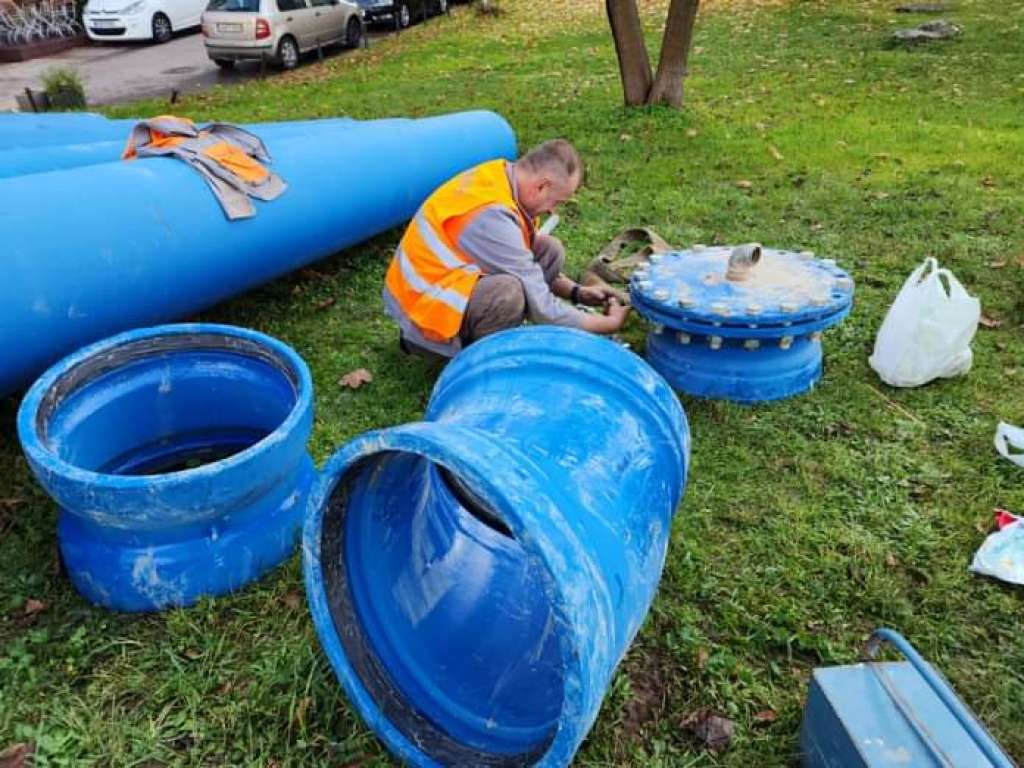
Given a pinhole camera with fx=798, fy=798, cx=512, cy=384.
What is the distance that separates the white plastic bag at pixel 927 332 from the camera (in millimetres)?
3412

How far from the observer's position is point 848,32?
12.0 meters

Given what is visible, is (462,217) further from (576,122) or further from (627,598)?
(576,122)

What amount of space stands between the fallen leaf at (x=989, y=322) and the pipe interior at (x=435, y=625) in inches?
117

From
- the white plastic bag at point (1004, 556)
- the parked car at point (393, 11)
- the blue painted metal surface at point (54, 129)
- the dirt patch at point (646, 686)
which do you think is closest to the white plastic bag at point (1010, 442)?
the white plastic bag at point (1004, 556)

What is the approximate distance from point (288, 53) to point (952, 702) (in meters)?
15.0

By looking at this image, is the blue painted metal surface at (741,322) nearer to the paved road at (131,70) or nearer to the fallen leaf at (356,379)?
the fallen leaf at (356,379)

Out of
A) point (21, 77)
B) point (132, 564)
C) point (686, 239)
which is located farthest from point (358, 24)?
point (132, 564)

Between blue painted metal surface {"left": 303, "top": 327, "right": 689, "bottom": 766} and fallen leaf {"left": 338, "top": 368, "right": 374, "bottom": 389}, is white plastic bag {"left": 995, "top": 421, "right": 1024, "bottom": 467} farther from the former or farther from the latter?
fallen leaf {"left": 338, "top": 368, "right": 374, "bottom": 389}

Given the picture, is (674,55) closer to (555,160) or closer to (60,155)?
(555,160)

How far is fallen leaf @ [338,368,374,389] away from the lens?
12.3 ft

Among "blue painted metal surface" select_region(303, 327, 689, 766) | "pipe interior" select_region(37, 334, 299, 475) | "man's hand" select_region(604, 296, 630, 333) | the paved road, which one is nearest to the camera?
"blue painted metal surface" select_region(303, 327, 689, 766)

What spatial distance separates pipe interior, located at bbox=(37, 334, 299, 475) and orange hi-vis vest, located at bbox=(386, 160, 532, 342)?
849 mm

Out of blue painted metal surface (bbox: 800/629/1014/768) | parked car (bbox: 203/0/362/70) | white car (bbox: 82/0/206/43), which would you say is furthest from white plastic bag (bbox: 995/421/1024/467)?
white car (bbox: 82/0/206/43)

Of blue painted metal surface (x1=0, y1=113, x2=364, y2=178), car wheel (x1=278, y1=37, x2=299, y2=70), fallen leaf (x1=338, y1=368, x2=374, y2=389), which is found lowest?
car wheel (x1=278, y1=37, x2=299, y2=70)
